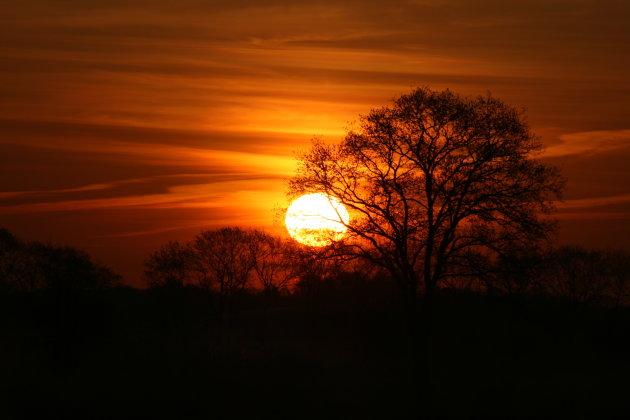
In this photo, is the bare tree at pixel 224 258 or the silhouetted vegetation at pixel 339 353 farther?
the bare tree at pixel 224 258

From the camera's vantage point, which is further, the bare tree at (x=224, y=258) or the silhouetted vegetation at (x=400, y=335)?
the bare tree at (x=224, y=258)

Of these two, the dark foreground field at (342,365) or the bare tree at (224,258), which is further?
the bare tree at (224,258)

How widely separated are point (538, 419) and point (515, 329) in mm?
26624

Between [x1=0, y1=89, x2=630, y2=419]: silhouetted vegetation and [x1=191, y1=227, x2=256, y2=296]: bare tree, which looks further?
[x1=191, y1=227, x2=256, y2=296]: bare tree

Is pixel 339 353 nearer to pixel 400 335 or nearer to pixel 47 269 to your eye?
pixel 400 335

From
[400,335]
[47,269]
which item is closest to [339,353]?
[400,335]

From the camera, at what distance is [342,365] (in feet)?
152

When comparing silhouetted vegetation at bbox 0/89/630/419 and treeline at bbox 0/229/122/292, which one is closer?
silhouetted vegetation at bbox 0/89/630/419

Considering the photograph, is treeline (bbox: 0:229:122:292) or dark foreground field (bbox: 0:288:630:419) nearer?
dark foreground field (bbox: 0:288:630:419)

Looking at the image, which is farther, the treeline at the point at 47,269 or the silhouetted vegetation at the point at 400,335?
the treeline at the point at 47,269

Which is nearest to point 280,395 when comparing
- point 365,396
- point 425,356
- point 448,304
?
point 365,396

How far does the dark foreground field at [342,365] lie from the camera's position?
32656mm

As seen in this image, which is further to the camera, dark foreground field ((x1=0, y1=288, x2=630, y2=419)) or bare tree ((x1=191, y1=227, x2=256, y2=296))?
bare tree ((x1=191, y1=227, x2=256, y2=296))

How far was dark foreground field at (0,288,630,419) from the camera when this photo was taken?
107ft
